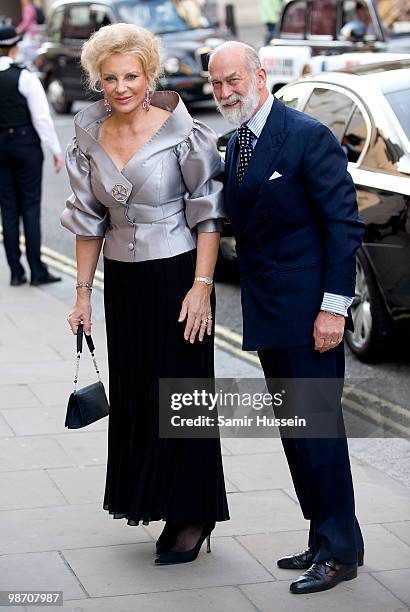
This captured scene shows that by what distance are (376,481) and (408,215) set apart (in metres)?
1.93

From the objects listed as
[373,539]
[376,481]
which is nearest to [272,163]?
[373,539]

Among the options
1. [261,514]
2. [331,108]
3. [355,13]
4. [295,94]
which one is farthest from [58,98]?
[261,514]

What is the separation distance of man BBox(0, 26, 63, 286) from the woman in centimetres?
537

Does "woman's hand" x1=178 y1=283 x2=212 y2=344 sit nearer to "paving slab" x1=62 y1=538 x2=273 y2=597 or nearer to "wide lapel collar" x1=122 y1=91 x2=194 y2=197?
"wide lapel collar" x1=122 y1=91 x2=194 y2=197

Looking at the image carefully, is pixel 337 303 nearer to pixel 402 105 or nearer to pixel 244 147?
pixel 244 147

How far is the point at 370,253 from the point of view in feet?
24.9

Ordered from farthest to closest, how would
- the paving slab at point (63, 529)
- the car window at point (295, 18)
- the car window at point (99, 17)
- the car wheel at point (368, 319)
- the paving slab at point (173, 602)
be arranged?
the car window at point (99, 17) < the car window at point (295, 18) < the car wheel at point (368, 319) < the paving slab at point (63, 529) < the paving slab at point (173, 602)

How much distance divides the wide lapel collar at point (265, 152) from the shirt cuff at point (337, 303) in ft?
1.36

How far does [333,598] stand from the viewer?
4508mm

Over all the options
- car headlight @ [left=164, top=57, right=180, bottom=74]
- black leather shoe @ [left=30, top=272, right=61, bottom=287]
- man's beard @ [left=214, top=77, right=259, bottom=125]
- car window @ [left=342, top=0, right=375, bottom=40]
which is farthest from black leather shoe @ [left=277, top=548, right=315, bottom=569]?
car headlight @ [left=164, top=57, right=180, bottom=74]

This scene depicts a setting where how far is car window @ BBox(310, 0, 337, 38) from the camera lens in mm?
16656

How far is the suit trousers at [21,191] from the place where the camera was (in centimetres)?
1014

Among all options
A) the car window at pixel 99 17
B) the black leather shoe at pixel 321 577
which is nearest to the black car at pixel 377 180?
the black leather shoe at pixel 321 577

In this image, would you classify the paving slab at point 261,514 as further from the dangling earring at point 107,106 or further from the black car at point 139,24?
the black car at point 139,24
